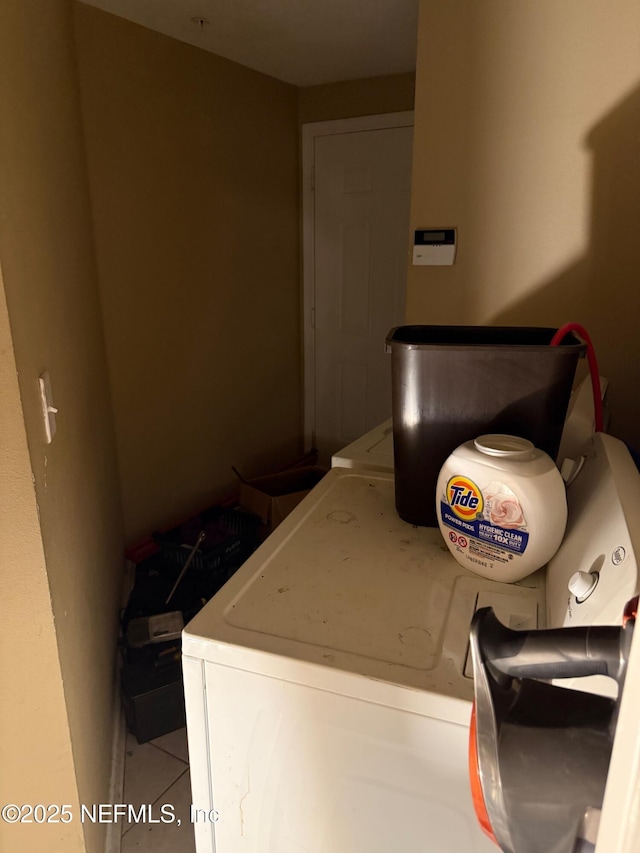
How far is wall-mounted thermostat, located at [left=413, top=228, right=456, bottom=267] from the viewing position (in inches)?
62.4

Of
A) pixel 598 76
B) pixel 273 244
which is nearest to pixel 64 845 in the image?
pixel 598 76

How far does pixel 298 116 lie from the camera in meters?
3.12

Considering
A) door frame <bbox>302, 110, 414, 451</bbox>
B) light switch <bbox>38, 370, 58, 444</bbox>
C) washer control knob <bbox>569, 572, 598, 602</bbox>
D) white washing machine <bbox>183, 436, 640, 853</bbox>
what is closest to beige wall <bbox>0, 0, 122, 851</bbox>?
light switch <bbox>38, 370, 58, 444</bbox>

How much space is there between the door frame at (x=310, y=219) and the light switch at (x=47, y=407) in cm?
238

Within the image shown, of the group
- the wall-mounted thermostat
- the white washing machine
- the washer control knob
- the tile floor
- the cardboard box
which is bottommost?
the tile floor

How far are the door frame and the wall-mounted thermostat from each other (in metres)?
1.55

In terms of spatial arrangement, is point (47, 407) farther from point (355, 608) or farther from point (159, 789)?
point (159, 789)

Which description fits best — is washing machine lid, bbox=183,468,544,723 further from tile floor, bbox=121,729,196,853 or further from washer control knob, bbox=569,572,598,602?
tile floor, bbox=121,729,196,853

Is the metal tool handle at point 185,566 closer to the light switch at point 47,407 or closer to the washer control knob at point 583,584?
the light switch at point 47,407

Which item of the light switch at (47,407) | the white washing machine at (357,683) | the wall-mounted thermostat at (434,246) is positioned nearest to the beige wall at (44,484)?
the light switch at (47,407)

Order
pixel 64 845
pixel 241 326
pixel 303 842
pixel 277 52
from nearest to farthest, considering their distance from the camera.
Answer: pixel 303 842 → pixel 64 845 → pixel 277 52 → pixel 241 326

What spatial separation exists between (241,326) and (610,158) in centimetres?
190

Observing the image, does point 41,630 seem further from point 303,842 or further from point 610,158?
point 610,158

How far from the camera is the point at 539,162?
145cm
